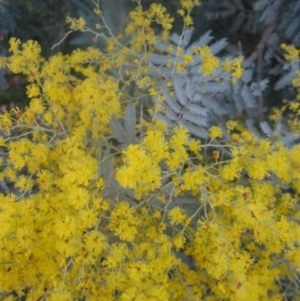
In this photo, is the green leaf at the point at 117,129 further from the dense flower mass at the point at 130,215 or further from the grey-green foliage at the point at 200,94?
the grey-green foliage at the point at 200,94

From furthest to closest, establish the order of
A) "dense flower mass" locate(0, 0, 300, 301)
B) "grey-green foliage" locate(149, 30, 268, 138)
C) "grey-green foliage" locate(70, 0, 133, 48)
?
"grey-green foliage" locate(70, 0, 133, 48), "grey-green foliage" locate(149, 30, 268, 138), "dense flower mass" locate(0, 0, 300, 301)

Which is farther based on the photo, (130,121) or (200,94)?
(200,94)

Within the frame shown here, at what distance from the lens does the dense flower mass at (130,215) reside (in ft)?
3.92

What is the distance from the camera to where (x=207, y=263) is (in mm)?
1344

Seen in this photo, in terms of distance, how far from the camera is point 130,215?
1268 millimetres

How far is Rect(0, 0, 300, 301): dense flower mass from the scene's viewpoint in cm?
119

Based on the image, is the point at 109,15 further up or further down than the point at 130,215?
further up

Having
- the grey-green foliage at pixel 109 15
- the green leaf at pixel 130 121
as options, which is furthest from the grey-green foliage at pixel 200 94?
the grey-green foliage at pixel 109 15

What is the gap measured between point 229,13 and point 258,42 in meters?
0.25

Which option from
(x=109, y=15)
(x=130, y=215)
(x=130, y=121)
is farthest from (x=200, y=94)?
(x=130, y=215)

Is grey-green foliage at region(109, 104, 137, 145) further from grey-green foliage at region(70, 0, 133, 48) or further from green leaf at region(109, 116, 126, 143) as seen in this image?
grey-green foliage at region(70, 0, 133, 48)

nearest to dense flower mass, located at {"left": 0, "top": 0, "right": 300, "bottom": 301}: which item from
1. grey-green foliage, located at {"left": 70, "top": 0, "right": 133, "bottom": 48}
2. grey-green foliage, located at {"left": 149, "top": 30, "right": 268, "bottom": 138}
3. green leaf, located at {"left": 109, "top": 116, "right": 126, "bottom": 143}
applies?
green leaf, located at {"left": 109, "top": 116, "right": 126, "bottom": 143}

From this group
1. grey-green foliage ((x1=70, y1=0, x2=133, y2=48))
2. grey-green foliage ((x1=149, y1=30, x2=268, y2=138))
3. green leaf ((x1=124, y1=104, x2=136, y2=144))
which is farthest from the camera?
grey-green foliage ((x1=70, y1=0, x2=133, y2=48))

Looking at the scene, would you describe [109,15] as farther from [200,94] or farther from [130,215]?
[130,215]
